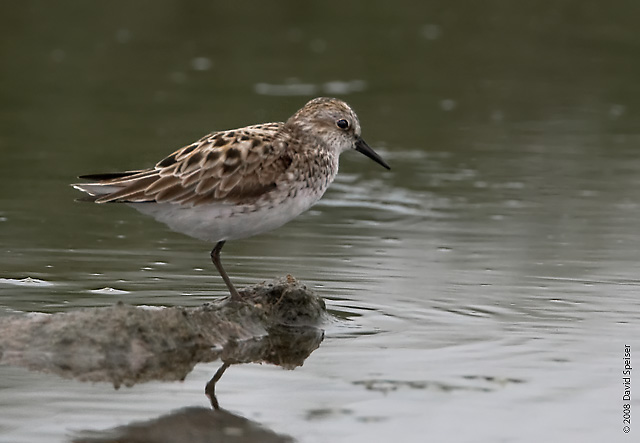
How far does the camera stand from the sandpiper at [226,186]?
820 centimetres

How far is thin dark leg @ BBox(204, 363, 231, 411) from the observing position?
6.71 m

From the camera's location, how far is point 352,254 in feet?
34.2

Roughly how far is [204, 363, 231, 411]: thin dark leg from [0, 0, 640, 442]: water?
0.18 feet

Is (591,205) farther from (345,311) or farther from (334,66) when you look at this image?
(334,66)

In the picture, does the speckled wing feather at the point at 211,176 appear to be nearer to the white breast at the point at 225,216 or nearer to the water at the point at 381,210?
the white breast at the point at 225,216

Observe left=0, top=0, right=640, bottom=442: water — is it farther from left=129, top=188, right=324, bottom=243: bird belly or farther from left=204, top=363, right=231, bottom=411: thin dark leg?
left=129, top=188, right=324, bottom=243: bird belly

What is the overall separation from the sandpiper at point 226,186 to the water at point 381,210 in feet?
2.62

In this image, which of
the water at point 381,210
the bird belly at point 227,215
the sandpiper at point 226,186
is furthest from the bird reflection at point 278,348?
the bird belly at point 227,215

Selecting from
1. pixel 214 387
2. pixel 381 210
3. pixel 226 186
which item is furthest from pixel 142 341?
pixel 381 210

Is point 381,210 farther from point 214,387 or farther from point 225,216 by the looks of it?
point 214,387

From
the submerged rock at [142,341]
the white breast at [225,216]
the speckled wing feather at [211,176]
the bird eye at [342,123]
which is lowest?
the submerged rock at [142,341]

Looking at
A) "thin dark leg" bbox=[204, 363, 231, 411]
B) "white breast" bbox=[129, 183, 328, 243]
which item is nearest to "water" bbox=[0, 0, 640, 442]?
"thin dark leg" bbox=[204, 363, 231, 411]

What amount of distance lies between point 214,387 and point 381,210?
5.70m

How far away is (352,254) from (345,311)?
1803mm
